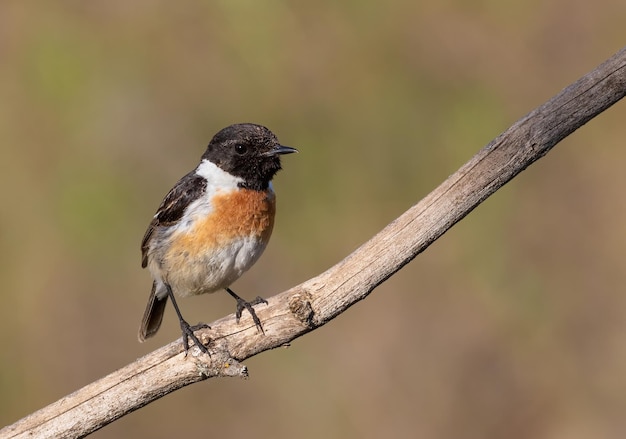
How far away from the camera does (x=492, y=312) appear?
8.55 meters

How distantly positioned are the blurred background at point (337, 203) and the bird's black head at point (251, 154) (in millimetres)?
2388

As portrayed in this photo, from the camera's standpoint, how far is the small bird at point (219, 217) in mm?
5902

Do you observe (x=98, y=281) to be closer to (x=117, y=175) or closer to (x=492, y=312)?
(x=117, y=175)

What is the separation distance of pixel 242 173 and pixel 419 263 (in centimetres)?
322

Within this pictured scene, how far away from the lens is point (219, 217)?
5.91m


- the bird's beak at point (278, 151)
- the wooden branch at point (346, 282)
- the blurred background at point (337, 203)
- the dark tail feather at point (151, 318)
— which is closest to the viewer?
the wooden branch at point (346, 282)

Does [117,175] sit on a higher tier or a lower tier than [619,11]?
higher

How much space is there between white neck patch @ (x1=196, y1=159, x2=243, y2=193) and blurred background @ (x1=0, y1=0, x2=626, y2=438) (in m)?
2.26

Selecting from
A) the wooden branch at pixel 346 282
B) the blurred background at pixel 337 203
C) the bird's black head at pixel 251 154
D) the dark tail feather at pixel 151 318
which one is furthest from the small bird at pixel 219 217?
the blurred background at pixel 337 203

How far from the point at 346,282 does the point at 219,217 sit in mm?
1319

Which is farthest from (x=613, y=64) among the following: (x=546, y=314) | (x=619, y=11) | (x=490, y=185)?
(x=619, y=11)

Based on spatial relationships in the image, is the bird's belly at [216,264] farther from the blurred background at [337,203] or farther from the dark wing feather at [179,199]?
the blurred background at [337,203]

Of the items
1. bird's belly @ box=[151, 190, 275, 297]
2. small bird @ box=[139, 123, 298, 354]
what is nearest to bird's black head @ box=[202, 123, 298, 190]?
small bird @ box=[139, 123, 298, 354]

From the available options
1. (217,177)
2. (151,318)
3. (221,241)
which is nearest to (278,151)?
(217,177)
